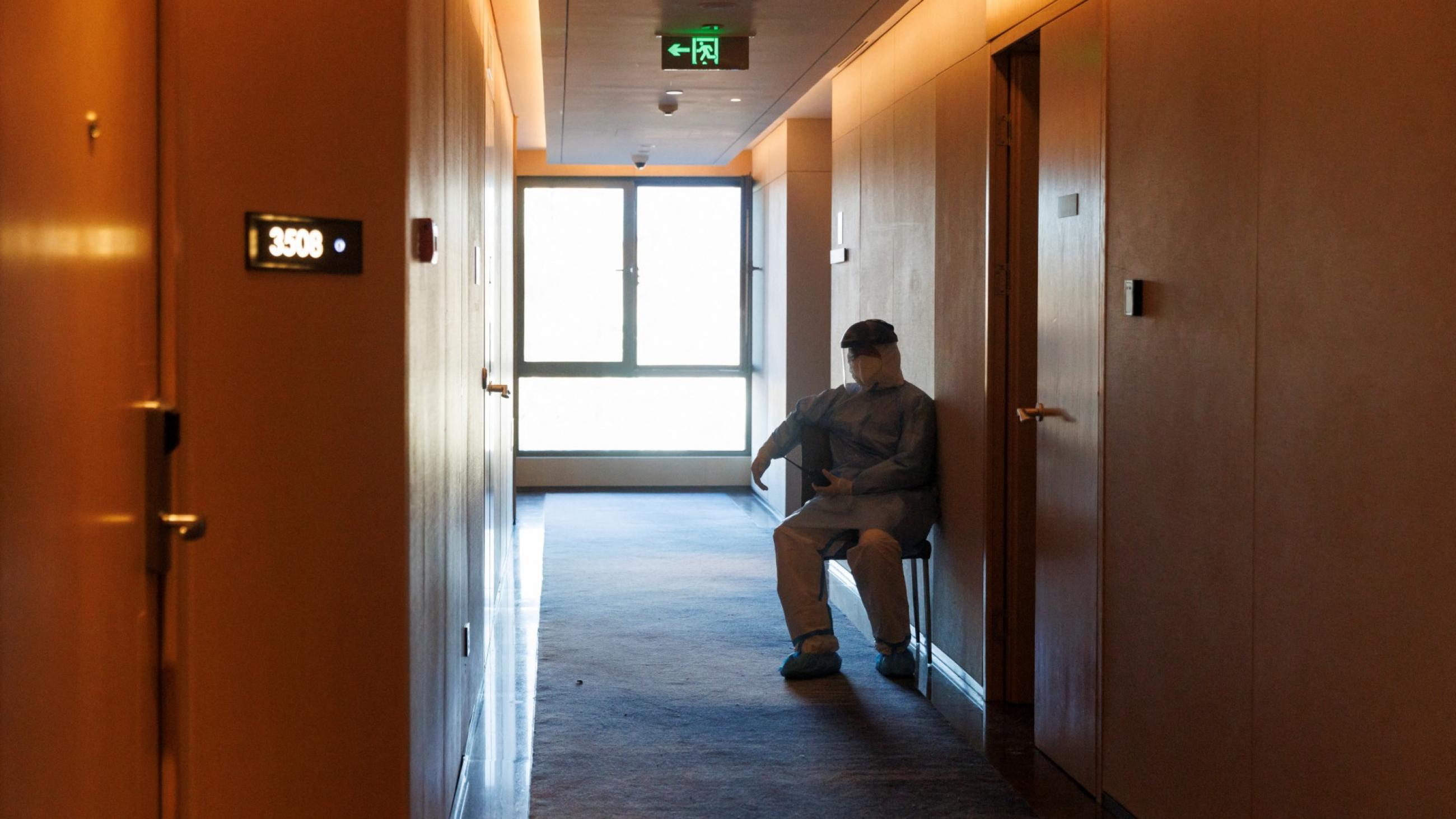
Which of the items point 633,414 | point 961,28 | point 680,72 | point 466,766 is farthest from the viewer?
point 633,414

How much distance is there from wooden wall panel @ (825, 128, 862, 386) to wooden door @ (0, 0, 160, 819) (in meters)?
4.71

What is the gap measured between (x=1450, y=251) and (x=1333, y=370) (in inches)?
14.6

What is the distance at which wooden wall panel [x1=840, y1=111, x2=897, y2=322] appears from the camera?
574 cm

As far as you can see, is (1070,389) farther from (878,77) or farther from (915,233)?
(878,77)

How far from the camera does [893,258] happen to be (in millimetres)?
5688

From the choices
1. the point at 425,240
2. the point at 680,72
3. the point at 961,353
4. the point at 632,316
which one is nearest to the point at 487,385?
the point at 961,353

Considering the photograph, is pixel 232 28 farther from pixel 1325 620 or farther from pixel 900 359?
pixel 900 359

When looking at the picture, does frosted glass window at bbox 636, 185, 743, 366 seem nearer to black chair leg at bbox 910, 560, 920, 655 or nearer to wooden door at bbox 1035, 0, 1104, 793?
black chair leg at bbox 910, 560, 920, 655

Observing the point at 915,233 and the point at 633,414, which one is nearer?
the point at 915,233

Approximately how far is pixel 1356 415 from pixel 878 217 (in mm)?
3819

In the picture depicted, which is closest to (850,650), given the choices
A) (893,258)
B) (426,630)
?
(893,258)

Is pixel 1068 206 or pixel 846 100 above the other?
pixel 846 100

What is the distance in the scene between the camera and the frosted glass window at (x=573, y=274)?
428 inches

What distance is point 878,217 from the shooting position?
5969 mm
